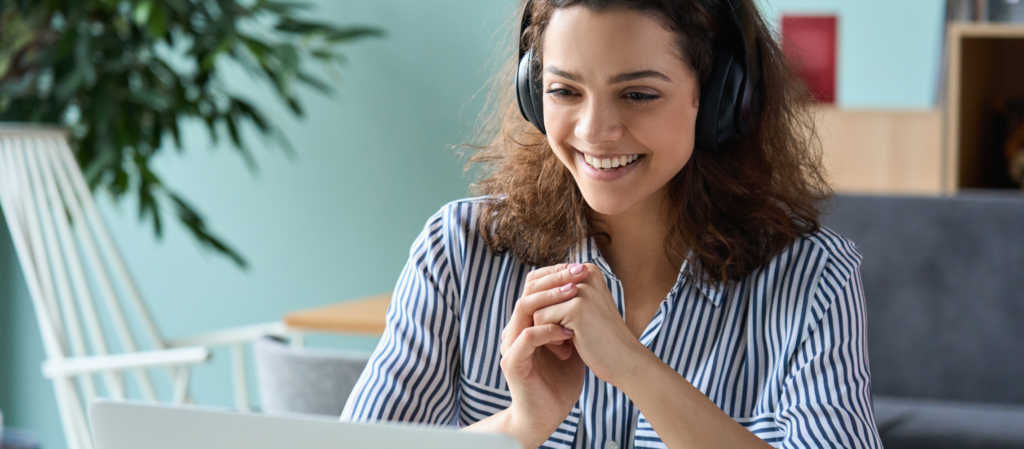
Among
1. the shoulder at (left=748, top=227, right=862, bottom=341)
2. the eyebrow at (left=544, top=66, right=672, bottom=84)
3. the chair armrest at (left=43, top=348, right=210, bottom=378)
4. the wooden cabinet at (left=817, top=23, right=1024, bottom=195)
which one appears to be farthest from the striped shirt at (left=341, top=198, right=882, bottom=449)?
the wooden cabinet at (left=817, top=23, right=1024, bottom=195)

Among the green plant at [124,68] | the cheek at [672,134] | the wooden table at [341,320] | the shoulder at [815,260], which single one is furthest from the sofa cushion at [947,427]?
the green plant at [124,68]

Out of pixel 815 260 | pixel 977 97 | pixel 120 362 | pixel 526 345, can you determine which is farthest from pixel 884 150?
pixel 120 362

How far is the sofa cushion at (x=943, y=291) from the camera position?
1653 millimetres

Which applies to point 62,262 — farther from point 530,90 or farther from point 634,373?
point 634,373

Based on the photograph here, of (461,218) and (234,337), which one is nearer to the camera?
(461,218)

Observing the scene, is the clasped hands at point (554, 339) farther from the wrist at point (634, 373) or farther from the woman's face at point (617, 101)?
the woman's face at point (617, 101)

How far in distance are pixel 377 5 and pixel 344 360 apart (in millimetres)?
1452

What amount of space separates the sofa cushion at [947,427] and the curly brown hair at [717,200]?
46cm

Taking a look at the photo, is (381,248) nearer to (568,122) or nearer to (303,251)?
(303,251)

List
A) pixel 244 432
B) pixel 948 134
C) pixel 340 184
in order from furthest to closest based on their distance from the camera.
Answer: pixel 340 184, pixel 948 134, pixel 244 432

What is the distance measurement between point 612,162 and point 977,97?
133cm

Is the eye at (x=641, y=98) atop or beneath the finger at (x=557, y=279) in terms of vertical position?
atop

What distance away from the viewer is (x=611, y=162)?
0.90 m

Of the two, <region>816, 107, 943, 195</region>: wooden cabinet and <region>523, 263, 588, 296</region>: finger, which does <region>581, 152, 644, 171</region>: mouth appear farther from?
<region>816, 107, 943, 195</region>: wooden cabinet
